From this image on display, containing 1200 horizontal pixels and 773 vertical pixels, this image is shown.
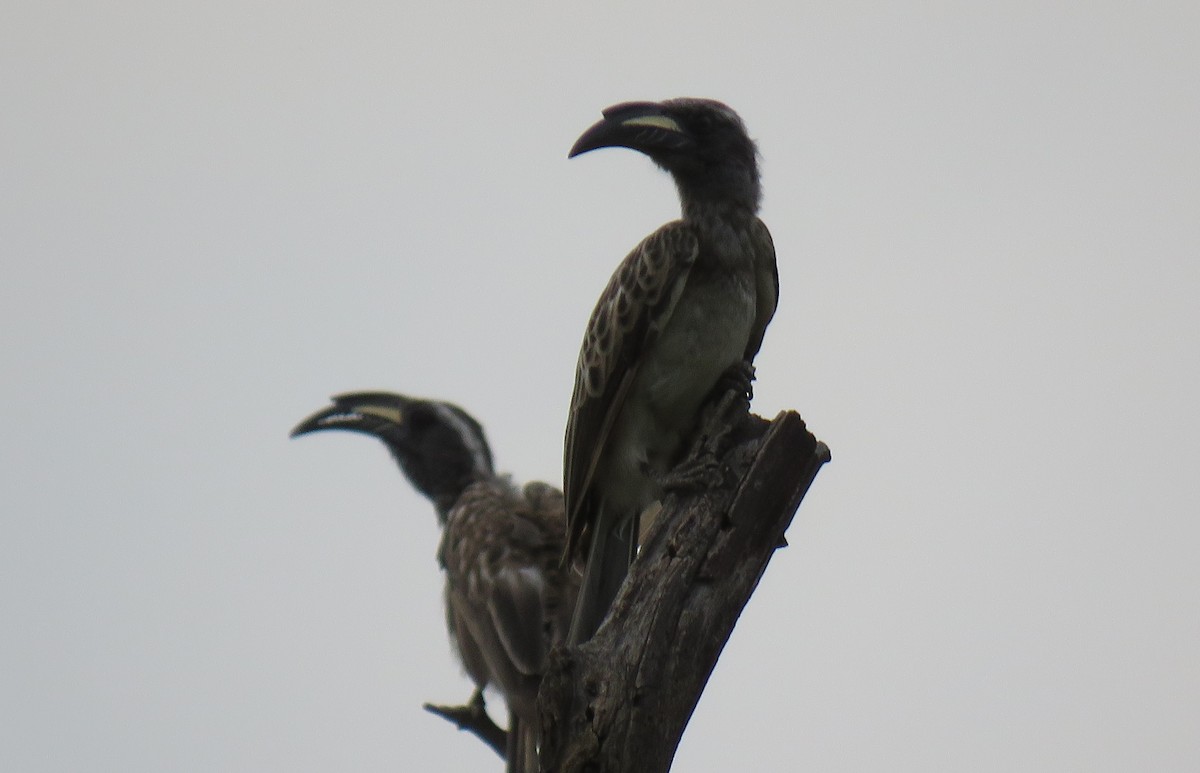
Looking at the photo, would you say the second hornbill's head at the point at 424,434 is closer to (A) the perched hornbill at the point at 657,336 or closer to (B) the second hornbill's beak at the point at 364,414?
(B) the second hornbill's beak at the point at 364,414

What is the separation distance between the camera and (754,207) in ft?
20.3

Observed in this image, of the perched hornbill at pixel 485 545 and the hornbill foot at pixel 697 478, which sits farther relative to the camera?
the perched hornbill at pixel 485 545

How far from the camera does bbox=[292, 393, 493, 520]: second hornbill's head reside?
9.64m

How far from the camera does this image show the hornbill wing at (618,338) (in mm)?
5762

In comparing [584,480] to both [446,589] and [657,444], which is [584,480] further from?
[446,589]

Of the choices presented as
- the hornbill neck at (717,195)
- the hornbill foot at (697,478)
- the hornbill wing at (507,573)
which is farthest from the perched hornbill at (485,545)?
the hornbill neck at (717,195)

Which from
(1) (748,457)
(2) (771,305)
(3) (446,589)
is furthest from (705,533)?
(3) (446,589)

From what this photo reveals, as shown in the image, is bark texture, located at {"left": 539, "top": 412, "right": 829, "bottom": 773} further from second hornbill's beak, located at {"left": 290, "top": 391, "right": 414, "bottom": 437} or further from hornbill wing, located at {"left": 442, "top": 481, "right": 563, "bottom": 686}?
second hornbill's beak, located at {"left": 290, "top": 391, "right": 414, "bottom": 437}

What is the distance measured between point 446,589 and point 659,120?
10.9ft

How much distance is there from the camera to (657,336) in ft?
19.0

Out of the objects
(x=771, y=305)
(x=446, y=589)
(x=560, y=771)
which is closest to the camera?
(x=560, y=771)

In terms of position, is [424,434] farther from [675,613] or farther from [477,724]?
[675,613]

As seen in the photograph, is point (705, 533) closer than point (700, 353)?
Yes

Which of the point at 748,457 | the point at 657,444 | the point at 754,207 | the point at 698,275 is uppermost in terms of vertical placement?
the point at 754,207
